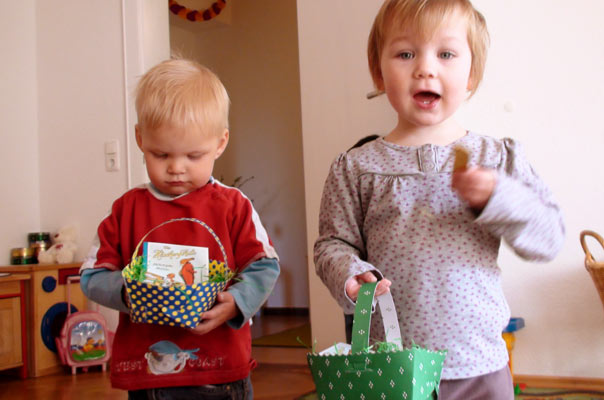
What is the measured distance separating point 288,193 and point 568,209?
3473 mm

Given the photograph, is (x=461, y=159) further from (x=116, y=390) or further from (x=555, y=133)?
(x=116, y=390)

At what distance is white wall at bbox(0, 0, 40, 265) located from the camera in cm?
407

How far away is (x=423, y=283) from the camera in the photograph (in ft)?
3.30

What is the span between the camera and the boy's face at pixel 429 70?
3.37 ft

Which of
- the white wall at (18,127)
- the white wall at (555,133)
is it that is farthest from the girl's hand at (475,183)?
the white wall at (18,127)

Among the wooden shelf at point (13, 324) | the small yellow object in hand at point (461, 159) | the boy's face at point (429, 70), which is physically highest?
the boy's face at point (429, 70)

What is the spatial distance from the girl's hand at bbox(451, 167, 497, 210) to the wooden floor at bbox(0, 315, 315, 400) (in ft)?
6.99

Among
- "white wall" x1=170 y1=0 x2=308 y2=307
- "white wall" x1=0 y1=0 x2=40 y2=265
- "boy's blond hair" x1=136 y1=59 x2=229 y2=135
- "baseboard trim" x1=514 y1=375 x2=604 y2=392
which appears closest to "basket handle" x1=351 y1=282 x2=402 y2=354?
"boy's blond hair" x1=136 y1=59 x2=229 y2=135

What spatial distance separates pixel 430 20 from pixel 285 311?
5.27 meters

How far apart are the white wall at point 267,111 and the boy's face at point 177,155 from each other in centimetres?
461

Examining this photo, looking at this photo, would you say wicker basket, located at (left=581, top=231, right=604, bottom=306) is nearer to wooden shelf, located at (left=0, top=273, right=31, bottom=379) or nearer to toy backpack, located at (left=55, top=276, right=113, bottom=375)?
toy backpack, located at (left=55, top=276, right=113, bottom=375)

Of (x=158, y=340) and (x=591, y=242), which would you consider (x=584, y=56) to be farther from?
(x=158, y=340)

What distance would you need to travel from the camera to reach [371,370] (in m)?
0.83

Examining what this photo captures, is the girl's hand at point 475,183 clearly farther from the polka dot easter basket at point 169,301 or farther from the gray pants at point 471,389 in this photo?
the polka dot easter basket at point 169,301
